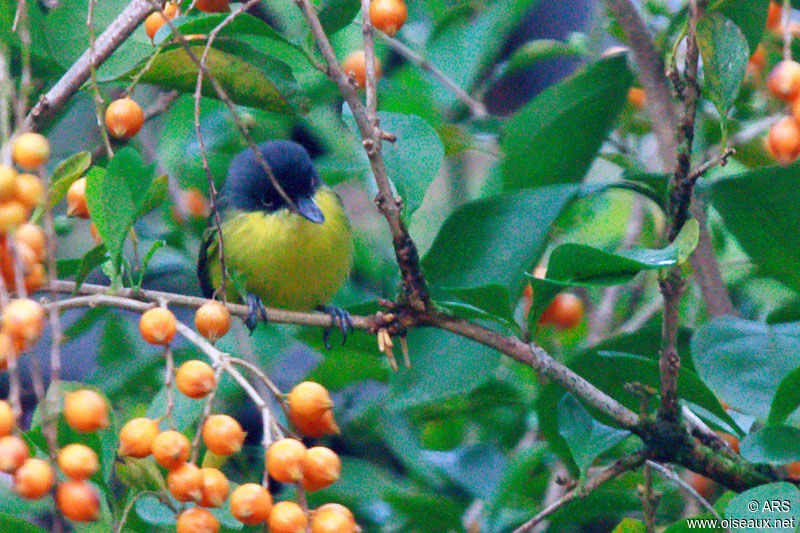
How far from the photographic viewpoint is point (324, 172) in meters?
2.07

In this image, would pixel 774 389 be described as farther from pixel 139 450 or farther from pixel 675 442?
pixel 139 450

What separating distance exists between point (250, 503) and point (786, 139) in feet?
2.75

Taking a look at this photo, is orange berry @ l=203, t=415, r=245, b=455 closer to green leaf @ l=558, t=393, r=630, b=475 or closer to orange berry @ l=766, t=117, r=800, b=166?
green leaf @ l=558, t=393, r=630, b=475

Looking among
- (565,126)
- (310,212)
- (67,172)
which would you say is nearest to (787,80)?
(565,126)

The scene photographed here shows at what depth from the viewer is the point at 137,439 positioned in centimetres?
112

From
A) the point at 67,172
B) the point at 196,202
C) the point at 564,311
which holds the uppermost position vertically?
the point at 67,172

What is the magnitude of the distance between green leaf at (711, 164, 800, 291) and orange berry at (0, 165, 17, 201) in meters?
1.24

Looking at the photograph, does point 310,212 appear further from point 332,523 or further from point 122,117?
point 332,523

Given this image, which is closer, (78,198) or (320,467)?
(320,467)

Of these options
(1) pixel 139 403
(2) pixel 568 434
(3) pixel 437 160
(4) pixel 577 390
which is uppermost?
(3) pixel 437 160

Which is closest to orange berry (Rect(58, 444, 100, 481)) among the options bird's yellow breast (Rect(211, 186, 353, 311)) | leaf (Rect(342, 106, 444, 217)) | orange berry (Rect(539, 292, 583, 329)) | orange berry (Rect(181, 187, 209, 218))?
leaf (Rect(342, 106, 444, 217))

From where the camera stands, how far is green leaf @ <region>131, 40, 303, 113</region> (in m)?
1.51

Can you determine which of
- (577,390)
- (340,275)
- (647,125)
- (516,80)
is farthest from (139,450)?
(516,80)

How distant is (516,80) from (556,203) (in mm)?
1877
